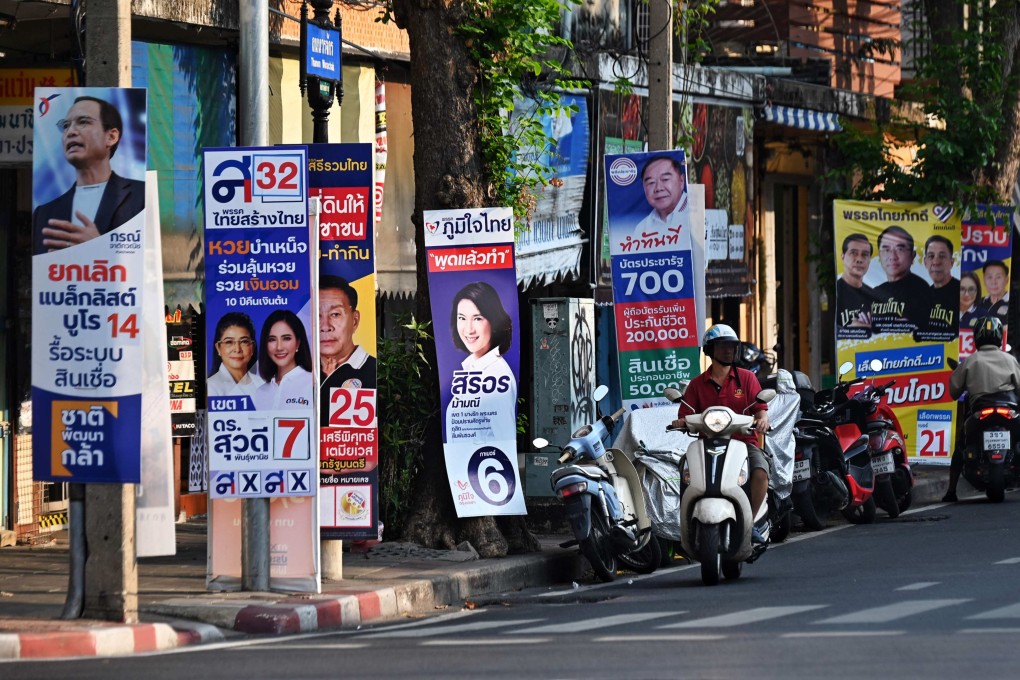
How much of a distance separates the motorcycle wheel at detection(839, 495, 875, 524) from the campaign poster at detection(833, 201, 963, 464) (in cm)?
380

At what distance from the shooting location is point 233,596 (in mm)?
11188

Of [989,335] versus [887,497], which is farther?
[989,335]

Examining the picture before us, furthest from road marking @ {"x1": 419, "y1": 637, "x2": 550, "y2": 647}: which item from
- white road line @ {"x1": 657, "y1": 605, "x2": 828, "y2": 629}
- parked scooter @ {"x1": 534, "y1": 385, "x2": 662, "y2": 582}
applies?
parked scooter @ {"x1": 534, "y1": 385, "x2": 662, "y2": 582}

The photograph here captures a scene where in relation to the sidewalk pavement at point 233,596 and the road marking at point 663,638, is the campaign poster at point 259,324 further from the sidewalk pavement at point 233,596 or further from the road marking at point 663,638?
the road marking at point 663,638

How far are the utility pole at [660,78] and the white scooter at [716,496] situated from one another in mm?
4396

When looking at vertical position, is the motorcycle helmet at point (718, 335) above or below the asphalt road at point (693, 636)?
above

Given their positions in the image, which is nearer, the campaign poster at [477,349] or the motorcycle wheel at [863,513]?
the campaign poster at [477,349]

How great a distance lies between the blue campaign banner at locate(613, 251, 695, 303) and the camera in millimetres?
15516

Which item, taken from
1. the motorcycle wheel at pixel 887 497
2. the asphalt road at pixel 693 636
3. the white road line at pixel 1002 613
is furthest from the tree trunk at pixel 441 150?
the motorcycle wheel at pixel 887 497

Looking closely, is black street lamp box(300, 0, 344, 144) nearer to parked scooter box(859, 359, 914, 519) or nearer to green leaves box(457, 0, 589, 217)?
green leaves box(457, 0, 589, 217)

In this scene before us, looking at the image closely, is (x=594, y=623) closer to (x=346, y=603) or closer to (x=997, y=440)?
(x=346, y=603)

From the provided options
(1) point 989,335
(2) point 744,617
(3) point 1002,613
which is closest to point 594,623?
(2) point 744,617

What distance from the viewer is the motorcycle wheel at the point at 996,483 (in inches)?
697

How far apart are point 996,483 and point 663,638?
9.43 metres
